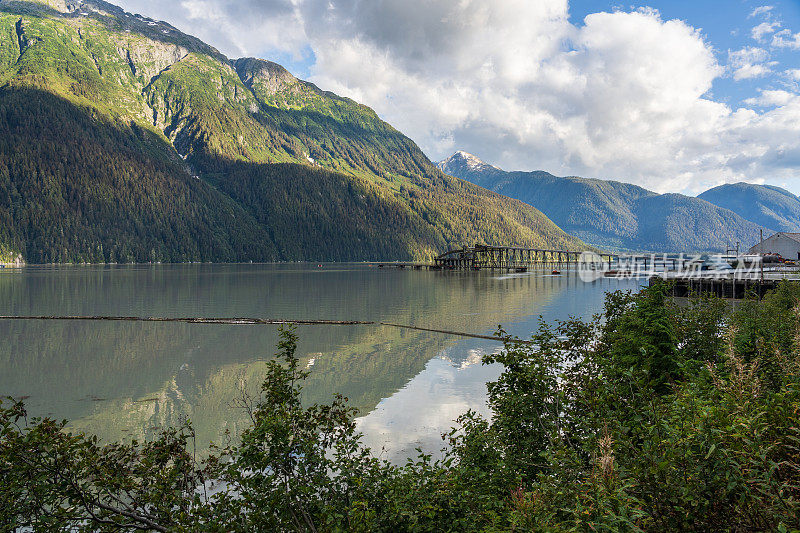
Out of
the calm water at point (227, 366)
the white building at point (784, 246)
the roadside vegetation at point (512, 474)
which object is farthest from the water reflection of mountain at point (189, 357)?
the white building at point (784, 246)

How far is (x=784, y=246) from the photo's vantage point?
120375mm

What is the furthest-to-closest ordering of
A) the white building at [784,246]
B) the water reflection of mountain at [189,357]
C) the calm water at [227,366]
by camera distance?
1. the white building at [784,246]
2. the water reflection of mountain at [189,357]
3. the calm water at [227,366]

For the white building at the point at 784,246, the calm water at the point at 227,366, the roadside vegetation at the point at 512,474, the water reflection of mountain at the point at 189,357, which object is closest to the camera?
the roadside vegetation at the point at 512,474

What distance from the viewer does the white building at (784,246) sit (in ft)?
382

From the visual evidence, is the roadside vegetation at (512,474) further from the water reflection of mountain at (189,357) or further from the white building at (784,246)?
the white building at (784,246)

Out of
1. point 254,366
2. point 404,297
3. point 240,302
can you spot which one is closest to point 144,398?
point 254,366

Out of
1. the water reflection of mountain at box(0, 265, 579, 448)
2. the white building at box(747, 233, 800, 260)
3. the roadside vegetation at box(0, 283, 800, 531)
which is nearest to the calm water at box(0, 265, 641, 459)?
the water reflection of mountain at box(0, 265, 579, 448)

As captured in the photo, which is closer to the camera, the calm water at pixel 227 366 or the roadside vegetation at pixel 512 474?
the roadside vegetation at pixel 512 474

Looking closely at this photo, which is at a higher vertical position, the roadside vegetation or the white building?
the white building

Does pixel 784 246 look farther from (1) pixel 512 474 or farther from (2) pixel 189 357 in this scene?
(1) pixel 512 474

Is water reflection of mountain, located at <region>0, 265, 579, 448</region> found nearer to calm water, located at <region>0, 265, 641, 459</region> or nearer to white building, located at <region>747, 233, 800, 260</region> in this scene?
calm water, located at <region>0, 265, 641, 459</region>

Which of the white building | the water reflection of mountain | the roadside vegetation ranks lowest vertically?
the water reflection of mountain

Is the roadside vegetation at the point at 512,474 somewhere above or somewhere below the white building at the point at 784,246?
below

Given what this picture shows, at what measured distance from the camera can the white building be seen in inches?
4587
